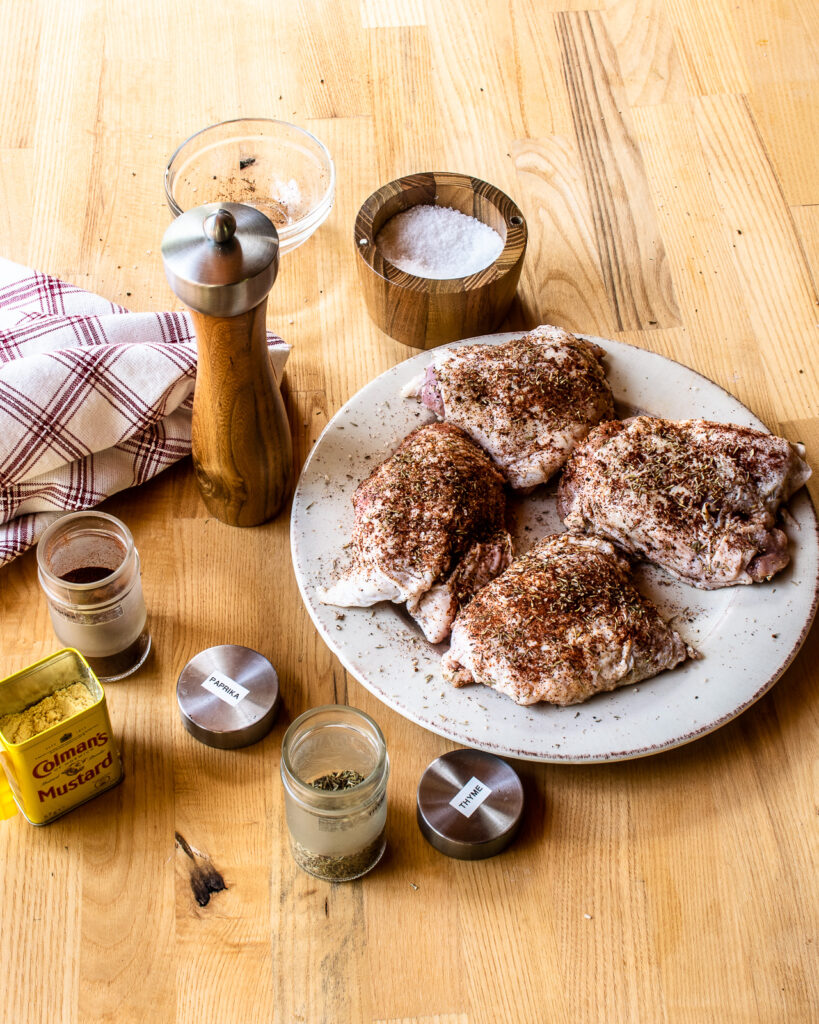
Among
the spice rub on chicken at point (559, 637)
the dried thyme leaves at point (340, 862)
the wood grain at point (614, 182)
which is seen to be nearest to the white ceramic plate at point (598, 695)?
the spice rub on chicken at point (559, 637)

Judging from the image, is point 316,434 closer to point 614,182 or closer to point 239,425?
point 239,425

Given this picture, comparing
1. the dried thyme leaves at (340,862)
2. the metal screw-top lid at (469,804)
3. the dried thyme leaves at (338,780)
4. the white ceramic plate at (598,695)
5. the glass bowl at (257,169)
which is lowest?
the dried thyme leaves at (340,862)

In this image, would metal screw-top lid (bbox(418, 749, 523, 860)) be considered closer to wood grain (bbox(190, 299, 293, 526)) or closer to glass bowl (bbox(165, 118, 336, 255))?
wood grain (bbox(190, 299, 293, 526))

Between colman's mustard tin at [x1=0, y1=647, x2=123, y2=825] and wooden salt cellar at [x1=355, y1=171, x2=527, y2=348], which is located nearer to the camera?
Result: colman's mustard tin at [x1=0, y1=647, x2=123, y2=825]

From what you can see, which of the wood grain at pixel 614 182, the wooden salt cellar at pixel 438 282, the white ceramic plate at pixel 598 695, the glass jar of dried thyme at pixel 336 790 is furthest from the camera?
the wood grain at pixel 614 182

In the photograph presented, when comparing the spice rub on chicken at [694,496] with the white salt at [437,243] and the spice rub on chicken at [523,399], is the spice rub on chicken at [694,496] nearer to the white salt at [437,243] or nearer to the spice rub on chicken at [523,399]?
the spice rub on chicken at [523,399]

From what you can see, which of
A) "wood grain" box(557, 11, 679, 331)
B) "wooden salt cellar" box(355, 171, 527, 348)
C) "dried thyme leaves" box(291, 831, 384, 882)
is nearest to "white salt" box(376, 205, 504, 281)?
"wooden salt cellar" box(355, 171, 527, 348)

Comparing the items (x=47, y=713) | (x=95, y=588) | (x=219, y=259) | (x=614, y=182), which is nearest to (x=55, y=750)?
(x=47, y=713)
